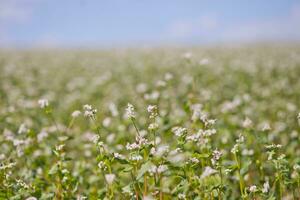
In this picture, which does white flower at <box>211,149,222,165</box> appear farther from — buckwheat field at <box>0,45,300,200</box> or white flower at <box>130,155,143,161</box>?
white flower at <box>130,155,143,161</box>

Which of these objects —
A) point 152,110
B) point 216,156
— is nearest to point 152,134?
point 152,110

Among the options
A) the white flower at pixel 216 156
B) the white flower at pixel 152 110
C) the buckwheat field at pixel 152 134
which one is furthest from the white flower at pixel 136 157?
the white flower at pixel 216 156

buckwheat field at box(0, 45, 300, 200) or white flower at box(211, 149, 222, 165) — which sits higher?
white flower at box(211, 149, 222, 165)


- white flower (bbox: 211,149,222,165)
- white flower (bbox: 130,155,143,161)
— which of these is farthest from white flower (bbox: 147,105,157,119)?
white flower (bbox: 211,149,222,165)

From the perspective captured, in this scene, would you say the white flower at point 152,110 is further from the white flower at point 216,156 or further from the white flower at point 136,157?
the white flower at point 216,156

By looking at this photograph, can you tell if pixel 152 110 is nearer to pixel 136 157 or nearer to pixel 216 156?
pixel 136 157

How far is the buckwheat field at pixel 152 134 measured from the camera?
321 cm

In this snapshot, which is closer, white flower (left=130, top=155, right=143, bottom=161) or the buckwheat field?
white flower (left=130, top=155, right=143, bottom=161)

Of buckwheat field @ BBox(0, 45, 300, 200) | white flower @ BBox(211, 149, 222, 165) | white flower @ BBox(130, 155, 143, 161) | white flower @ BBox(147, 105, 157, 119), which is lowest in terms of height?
buckwheat field @ BBox(0, 45, 300, 200)

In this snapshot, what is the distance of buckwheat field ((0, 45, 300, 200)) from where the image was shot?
3.21 m

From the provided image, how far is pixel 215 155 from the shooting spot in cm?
313

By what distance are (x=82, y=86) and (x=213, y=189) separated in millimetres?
8997

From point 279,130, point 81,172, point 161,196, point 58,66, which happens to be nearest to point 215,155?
point 161,196

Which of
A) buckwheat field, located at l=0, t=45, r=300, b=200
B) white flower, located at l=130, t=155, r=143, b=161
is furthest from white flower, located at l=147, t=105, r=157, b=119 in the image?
white flower, located at l=130, t=155, r=143, b=161
